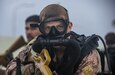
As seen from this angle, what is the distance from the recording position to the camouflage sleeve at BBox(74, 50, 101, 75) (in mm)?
2830

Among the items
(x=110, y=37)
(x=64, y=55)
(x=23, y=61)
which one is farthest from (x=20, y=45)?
(x=64, y=55)

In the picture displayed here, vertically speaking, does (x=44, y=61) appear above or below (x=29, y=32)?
above

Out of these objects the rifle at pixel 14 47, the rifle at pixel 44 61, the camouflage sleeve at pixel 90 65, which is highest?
the rifle at pixel 44 61

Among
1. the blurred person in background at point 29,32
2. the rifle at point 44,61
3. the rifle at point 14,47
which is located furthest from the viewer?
the rifle at point 14,47

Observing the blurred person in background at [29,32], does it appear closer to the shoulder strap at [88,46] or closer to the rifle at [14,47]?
the rifle at [14,47]

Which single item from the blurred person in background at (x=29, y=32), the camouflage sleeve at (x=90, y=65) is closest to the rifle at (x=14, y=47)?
the blurred person in background at (x=29, y=32)

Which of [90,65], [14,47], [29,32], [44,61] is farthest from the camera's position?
[14,47]

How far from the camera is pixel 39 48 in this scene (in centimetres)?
282

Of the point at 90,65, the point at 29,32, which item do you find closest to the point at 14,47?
the point at 29,32

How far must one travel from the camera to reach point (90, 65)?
114 inches

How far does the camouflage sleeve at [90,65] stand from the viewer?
283cm

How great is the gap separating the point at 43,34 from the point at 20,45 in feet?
7.47

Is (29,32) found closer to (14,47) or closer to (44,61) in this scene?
(14,47)

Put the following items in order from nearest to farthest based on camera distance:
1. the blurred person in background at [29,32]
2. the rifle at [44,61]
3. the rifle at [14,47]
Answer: the rifle at [44,61] → the blurred person in background at [29,32] → the rifle at [14,47]
